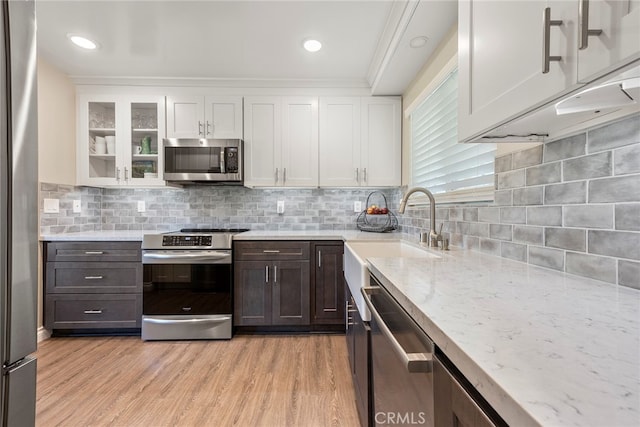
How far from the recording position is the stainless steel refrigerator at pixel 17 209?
56 centimetres

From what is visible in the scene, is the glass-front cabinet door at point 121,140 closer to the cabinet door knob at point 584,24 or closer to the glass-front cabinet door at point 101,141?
the glass-front cabinet door at point 101,141

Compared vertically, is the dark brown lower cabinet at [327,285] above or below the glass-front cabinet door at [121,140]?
below

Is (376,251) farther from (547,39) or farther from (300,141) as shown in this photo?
(547,39)

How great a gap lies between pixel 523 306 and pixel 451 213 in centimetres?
127


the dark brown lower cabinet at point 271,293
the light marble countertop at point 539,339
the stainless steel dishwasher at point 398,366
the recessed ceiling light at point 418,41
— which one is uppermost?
the recessed ceiling light at point 418,41

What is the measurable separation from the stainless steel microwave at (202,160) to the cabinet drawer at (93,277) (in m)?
0.87

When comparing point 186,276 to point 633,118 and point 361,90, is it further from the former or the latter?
point 633,118

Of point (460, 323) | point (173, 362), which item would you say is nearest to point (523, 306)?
point (460, 323)

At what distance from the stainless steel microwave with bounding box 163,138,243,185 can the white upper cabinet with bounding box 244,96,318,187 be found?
0.51ft

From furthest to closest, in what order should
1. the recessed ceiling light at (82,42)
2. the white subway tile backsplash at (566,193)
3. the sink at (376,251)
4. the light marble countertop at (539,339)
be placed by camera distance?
the recessed ceiling light at (82,42)
the sink at (376,251)
the white subway tile backsplash at (566,193)
the light marble countertop at (539,339)

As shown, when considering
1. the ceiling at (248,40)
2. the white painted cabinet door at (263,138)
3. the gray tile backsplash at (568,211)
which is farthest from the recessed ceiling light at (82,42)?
the gray tile backsplash at (568,211)

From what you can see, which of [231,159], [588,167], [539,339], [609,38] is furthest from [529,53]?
[231,159]

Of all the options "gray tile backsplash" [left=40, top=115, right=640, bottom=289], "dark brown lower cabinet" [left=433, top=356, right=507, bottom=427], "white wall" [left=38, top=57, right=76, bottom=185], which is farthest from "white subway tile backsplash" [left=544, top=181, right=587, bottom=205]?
"white wall" [left=38, top=57, right=76, bottom=185]

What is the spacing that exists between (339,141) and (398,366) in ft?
7.84
